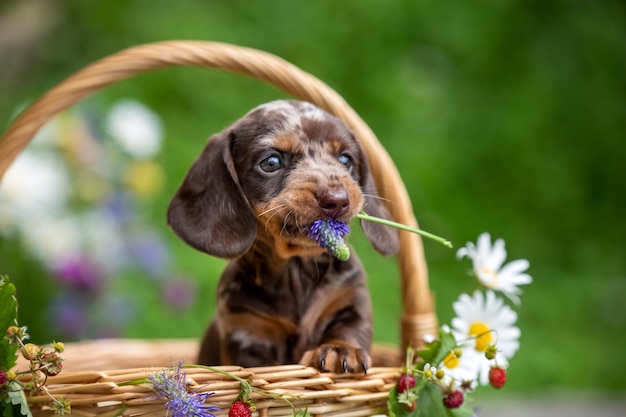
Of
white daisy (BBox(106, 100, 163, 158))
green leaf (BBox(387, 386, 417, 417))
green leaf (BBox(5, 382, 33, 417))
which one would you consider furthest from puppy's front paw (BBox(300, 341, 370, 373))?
white daisy (BBox(106, 100, 163, 158))

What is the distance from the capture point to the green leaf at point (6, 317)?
84.6 inches

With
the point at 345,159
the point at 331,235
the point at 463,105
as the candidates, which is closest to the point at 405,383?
the point at 331,235

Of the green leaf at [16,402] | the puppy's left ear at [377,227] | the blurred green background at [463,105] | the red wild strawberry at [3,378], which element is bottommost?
the green leaf at [16,402]

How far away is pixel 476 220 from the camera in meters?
6.89

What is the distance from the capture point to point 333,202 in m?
2.40

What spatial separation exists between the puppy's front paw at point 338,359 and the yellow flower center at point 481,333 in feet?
1.12

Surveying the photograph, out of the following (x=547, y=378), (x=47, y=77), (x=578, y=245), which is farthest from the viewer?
(x=578, y=245)

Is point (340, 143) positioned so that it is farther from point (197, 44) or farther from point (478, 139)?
point (478, 139)

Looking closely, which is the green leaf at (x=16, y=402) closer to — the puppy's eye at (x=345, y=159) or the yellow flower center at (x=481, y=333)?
the puppy's eye at (x=345, y=159)

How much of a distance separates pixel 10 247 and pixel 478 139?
158 inches

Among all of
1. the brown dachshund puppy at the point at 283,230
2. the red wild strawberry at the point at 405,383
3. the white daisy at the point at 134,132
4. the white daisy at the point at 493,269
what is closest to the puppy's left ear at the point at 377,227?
the brown dachshund puppy at the point at 283,230

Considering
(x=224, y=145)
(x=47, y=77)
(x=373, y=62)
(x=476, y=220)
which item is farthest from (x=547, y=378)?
(x=47, y=77)

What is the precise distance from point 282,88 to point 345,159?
1.37 feet

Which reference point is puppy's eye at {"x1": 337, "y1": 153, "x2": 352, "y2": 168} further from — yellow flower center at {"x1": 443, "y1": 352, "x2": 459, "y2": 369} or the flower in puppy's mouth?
yellow flower center at {"x1": 443, "y1": 352, "x2": 459, "y2": 369}
